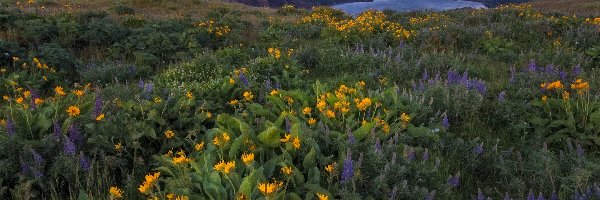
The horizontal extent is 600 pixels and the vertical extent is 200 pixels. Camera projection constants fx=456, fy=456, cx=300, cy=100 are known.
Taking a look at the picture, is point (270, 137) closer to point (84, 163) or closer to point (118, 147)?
point (118, 147)

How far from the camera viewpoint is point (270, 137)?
3.34 meters

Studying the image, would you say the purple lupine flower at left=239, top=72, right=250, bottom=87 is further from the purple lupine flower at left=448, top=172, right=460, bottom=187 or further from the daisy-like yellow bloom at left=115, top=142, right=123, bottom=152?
the purple lupine flower at left=448, top=172, right=460, bottom=187

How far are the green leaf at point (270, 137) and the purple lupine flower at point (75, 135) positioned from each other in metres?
1.47

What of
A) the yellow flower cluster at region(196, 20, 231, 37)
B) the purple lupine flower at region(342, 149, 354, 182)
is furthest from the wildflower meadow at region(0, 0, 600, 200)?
the yellow flower cluster at region(196, 20, 231, 37)

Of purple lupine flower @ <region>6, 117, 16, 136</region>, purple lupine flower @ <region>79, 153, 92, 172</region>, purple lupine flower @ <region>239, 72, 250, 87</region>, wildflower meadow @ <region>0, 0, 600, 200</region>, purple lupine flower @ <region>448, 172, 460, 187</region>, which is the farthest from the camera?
purple lupine flower @ <region>239, 72, 250, 87</region>

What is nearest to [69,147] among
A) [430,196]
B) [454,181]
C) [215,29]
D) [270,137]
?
[270,137]

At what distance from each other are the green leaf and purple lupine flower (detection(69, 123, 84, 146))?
4.81ft

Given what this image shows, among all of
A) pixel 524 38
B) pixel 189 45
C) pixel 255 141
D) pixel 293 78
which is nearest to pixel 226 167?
pixel 255 141

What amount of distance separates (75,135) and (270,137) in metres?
1.56

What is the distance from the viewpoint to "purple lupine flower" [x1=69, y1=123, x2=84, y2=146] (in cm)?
354

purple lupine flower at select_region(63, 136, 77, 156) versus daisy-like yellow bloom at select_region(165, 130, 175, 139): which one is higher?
purple lupine flower at select_region(63, 136, 77, 156)

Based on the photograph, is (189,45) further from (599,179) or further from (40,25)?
(599,179)

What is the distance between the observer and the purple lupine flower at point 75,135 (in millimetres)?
3542

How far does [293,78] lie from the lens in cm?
638
